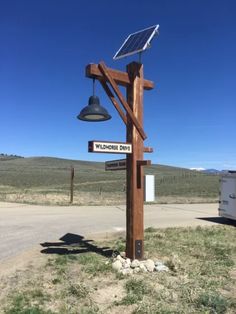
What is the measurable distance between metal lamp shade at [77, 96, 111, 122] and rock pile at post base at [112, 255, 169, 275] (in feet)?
8.42

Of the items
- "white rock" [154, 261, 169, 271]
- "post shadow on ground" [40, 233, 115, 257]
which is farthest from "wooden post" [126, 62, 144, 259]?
"post shadow on ground" [40, 233, 115, 257]

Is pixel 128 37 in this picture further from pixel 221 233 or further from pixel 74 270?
pixel 221 233

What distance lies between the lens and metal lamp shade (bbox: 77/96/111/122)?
27.2 feet

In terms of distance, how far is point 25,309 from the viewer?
5.70 metres

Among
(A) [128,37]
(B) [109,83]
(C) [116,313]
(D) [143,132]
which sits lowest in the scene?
(C) [116,313]

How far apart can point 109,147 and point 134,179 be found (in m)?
0.83

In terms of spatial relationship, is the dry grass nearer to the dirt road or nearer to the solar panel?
the dirt road

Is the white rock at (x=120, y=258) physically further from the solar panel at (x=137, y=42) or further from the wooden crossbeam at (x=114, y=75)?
the solar panel at (x=137, y=42)

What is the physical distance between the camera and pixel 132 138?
871 centimetres

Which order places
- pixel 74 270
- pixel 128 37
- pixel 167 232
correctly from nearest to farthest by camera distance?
pixel 74 270 → pixel 128 37 → pixel 167 232

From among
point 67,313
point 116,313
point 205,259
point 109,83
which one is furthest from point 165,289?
point 109,83

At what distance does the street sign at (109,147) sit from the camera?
319 inches

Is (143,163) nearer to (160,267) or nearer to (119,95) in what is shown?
(119,95)

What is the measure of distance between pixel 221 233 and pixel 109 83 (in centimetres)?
613
